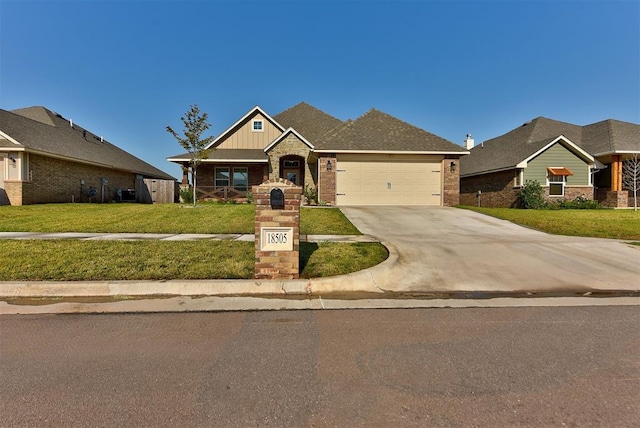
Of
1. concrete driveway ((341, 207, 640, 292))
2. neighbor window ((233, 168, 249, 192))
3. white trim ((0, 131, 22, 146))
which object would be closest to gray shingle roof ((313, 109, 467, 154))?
neighbor window ((233, 168, 249, 192))

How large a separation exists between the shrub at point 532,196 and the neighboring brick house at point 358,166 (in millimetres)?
4564

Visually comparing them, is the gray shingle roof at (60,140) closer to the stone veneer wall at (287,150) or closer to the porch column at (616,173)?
the stone veneer wall at (287,150)

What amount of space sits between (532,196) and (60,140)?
2934 centimetres

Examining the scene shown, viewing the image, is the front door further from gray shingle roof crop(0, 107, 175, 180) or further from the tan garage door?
the tan garage door

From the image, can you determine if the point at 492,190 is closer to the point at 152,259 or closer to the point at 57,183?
the point at 152,259

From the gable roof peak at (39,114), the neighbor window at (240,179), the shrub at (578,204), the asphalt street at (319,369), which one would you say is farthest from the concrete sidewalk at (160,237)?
the gable roof peak at (39,114)

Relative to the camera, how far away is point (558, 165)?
20203mm

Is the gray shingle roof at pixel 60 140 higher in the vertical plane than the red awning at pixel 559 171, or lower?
higher

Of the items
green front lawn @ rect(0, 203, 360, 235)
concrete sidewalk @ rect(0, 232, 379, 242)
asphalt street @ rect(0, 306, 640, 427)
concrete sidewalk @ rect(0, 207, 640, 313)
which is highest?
green front lawn @ rect(0, 203, 360, 235)

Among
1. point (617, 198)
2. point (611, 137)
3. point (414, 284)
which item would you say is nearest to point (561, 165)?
point (617, 198)

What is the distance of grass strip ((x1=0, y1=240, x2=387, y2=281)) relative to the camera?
5477mm

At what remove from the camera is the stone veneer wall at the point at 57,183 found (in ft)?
54.2

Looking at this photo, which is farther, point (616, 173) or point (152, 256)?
point (616, 173)

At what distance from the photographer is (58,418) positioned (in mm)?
2264
